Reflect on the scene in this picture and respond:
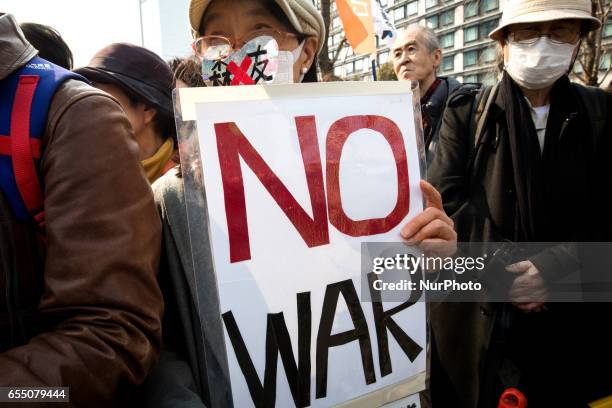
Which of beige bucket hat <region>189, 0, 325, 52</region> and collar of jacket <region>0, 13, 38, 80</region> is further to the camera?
beige bucket hat <region>189, 0, 325, 52</region>

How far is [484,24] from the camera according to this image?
38812mm

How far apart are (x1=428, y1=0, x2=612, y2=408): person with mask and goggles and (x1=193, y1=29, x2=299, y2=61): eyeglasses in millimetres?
1027

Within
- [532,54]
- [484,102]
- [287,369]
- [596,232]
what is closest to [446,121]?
[484,102]

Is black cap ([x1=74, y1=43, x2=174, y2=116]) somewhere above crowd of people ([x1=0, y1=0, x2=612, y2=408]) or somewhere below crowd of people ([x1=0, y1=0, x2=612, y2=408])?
above

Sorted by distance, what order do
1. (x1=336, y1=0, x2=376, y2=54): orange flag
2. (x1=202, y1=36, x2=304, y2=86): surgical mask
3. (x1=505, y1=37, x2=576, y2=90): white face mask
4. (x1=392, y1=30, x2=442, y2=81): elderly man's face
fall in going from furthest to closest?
(x1=336, y1=0, x2=376, y2=54): orange flag < (x1=392, y1=30, x2=442, y2=81): elderly man's face < (x1=505, y1=37, x2=576, y2=90): white face mask < (x1=202, y1=36, x2=304, y2=86): surgical mask

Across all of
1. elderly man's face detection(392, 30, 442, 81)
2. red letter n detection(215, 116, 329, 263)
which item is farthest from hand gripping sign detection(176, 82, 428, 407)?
elderly man's face detection(392, 30, 442, 81)

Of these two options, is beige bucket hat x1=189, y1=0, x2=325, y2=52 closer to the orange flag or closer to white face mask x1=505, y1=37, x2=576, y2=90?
white face mask x1=505, y1=37, x2=576, y2=90

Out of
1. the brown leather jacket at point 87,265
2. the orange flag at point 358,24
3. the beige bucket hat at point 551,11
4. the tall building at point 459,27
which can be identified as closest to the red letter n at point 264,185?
the brown leather jacket at point 87,265

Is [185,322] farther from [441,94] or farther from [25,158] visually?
[441,94]

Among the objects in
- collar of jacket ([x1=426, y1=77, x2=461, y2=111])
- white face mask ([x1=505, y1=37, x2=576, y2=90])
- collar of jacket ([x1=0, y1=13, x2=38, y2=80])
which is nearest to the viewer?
Result: collar of jacket ([x1=0, y1=13, x2=38, y2=80])

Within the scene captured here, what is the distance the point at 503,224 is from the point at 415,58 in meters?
2.32

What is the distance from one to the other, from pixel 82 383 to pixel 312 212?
0.56 meters

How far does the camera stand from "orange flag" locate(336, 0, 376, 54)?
4.73m

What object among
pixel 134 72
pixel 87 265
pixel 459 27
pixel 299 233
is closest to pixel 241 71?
pixel 299 233
